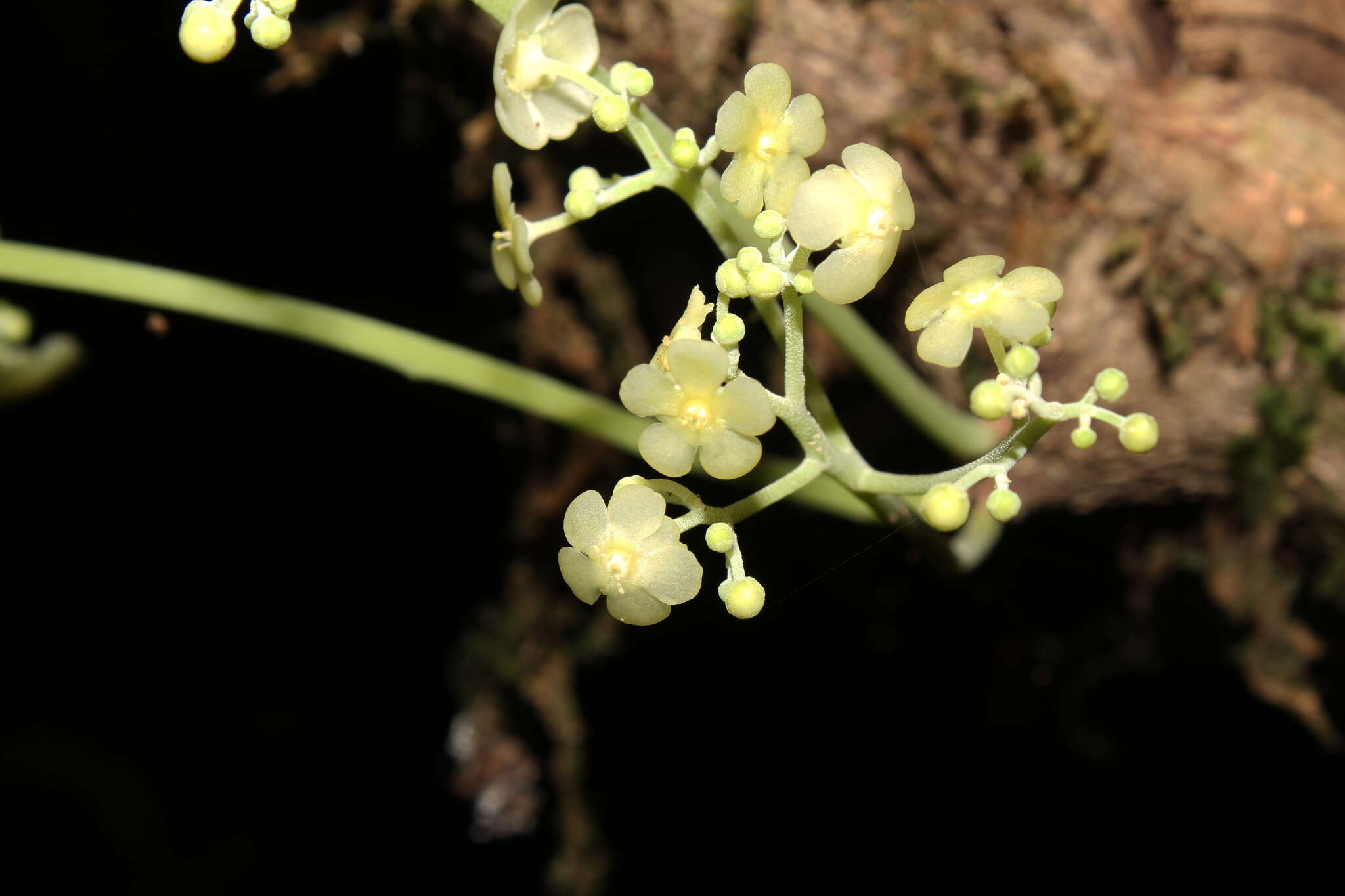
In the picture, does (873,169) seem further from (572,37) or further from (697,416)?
(572,37)

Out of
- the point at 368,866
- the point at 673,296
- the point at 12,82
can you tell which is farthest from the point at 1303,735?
the point at 12,82

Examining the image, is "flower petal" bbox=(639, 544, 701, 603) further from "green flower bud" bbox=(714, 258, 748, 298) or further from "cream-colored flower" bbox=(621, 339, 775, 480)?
"green flower bud" bbox=(714, 258, 748, 298)

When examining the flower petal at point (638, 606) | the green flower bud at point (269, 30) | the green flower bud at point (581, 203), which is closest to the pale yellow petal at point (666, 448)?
the flower petal at point (638, 606)

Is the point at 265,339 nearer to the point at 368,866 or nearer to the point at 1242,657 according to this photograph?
the point at 368,866

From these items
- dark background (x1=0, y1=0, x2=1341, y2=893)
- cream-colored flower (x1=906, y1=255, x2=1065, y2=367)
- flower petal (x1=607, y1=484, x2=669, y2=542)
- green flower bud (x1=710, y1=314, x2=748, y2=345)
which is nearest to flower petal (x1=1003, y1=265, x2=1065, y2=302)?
cream-colored flower (x1=906, y1=255, x2=1065, y2=367)

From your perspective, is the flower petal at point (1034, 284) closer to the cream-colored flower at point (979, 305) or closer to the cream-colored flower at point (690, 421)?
the cream-colored flower at point (979, 305)

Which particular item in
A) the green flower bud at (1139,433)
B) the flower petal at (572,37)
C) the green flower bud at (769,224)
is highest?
the flower petal at (572,37)

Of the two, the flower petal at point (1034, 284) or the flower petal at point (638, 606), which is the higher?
the flower petal at point (1034, 284)
